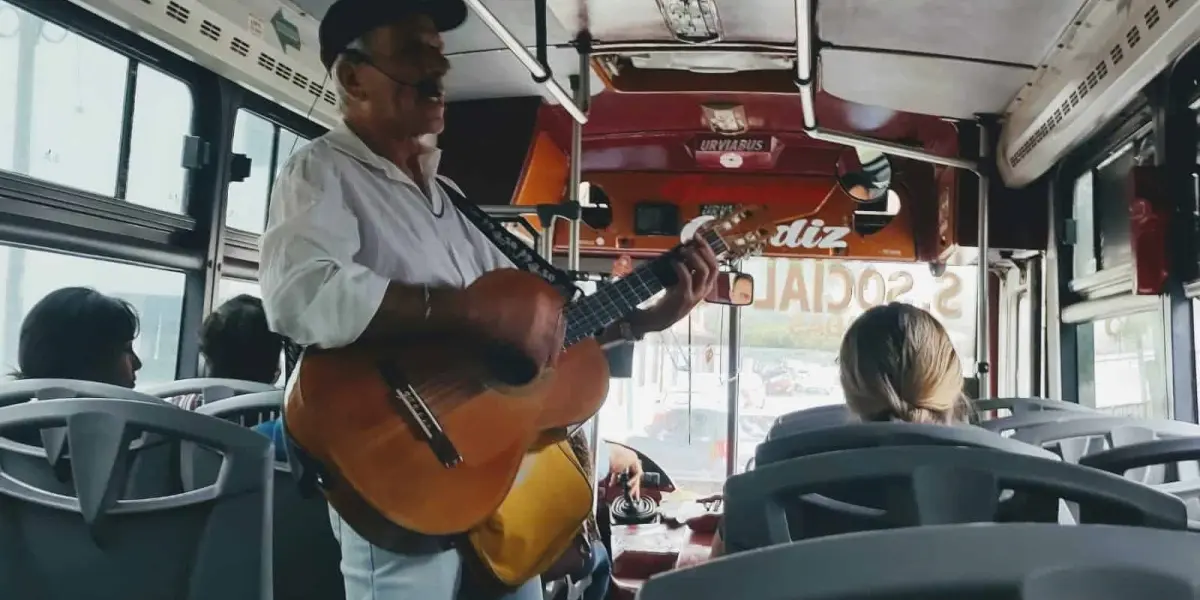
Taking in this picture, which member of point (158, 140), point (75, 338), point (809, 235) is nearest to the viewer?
point (75, 338)

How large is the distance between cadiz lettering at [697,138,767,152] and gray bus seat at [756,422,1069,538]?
3671mm

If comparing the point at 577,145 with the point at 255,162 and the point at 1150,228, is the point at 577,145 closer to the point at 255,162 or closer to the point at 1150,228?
the point at 255,162

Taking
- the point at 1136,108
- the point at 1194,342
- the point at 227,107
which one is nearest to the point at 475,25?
the point at 227,107

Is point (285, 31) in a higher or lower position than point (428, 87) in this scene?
higher


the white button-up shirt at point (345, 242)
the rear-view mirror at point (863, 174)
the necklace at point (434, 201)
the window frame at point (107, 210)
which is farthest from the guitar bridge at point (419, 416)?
the rear-view mirror at point (863, 174)

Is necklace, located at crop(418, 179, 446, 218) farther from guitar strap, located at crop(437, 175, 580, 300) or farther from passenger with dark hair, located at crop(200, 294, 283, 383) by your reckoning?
passenger with dark hair, located at crop(200, 294, 283, 383)

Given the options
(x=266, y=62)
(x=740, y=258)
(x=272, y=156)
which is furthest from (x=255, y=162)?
(x=740, y=258)

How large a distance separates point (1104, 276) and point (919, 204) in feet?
5.44

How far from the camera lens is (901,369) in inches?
71.5

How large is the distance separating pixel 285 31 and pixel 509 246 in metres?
1.82

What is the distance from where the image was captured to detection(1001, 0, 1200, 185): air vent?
245cm

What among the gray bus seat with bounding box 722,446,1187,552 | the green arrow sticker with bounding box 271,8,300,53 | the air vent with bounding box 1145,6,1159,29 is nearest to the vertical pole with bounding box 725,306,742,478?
the green arrow sticker with bounding box 271,8,300,53

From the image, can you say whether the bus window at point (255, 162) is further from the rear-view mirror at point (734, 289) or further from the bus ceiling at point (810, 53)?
the rear-view mirror at point (734, 289)

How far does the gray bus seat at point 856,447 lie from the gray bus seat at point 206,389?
5.07ft
